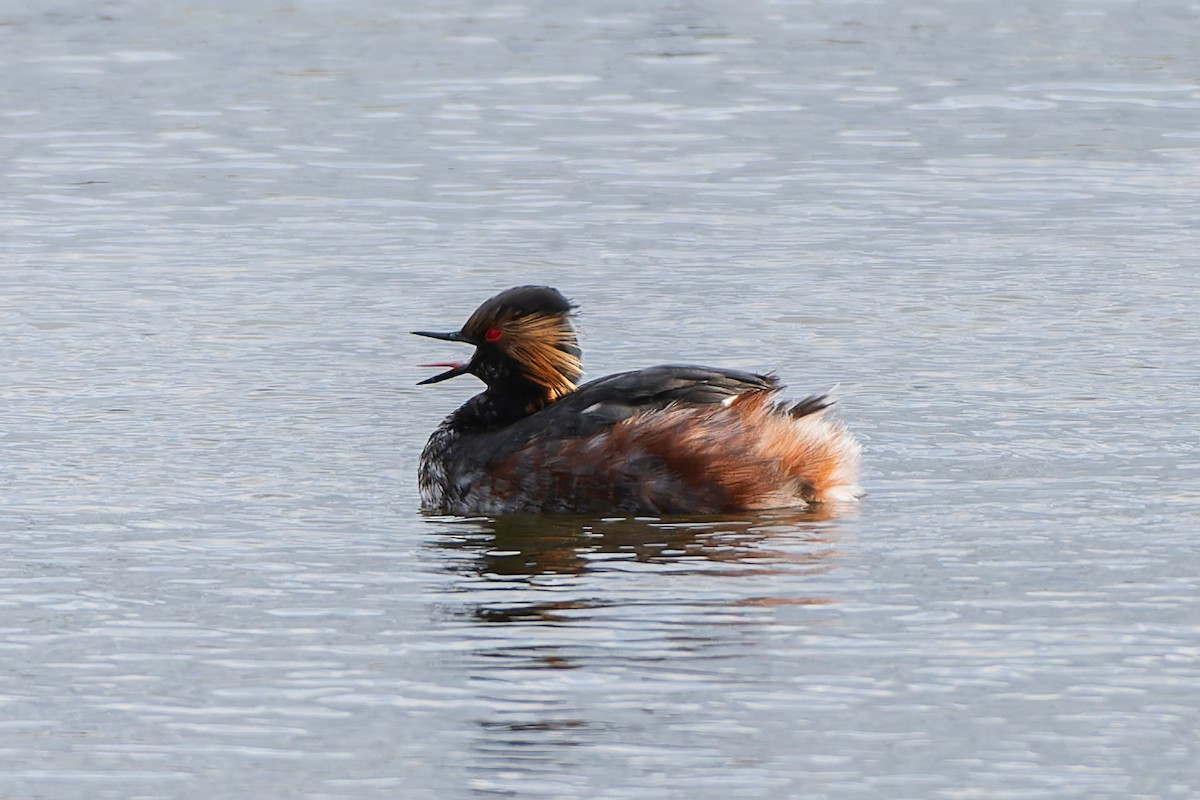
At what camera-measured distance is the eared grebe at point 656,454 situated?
30.1 ft

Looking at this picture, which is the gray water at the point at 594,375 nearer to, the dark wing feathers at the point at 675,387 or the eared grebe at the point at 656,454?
the eared grebe at the point at 656,454

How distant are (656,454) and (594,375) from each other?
7.60ft

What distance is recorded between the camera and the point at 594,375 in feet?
37.6

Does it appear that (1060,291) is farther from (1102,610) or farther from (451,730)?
(451,730)

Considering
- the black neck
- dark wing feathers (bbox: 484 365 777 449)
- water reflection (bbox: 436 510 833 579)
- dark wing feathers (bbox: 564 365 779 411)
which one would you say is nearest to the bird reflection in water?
water reflection (bbox: 436 510 833 579)

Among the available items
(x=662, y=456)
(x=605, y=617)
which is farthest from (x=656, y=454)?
(x=605, y=617)

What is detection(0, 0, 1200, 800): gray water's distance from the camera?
6.37 m

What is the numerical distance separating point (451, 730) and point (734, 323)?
20.3 feet

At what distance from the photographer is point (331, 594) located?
7785 millimetres

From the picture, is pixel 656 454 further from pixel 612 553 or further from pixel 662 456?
pixel 612 553

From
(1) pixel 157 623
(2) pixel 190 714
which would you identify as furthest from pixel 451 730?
(1) pixel 157 623

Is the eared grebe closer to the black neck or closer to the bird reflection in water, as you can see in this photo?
the bird reflection in water

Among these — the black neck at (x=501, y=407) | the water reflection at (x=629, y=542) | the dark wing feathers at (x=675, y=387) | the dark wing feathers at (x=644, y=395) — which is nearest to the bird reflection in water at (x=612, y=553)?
the water reflection at (x=629, y=542)

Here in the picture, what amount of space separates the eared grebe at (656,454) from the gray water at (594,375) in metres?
0.19
